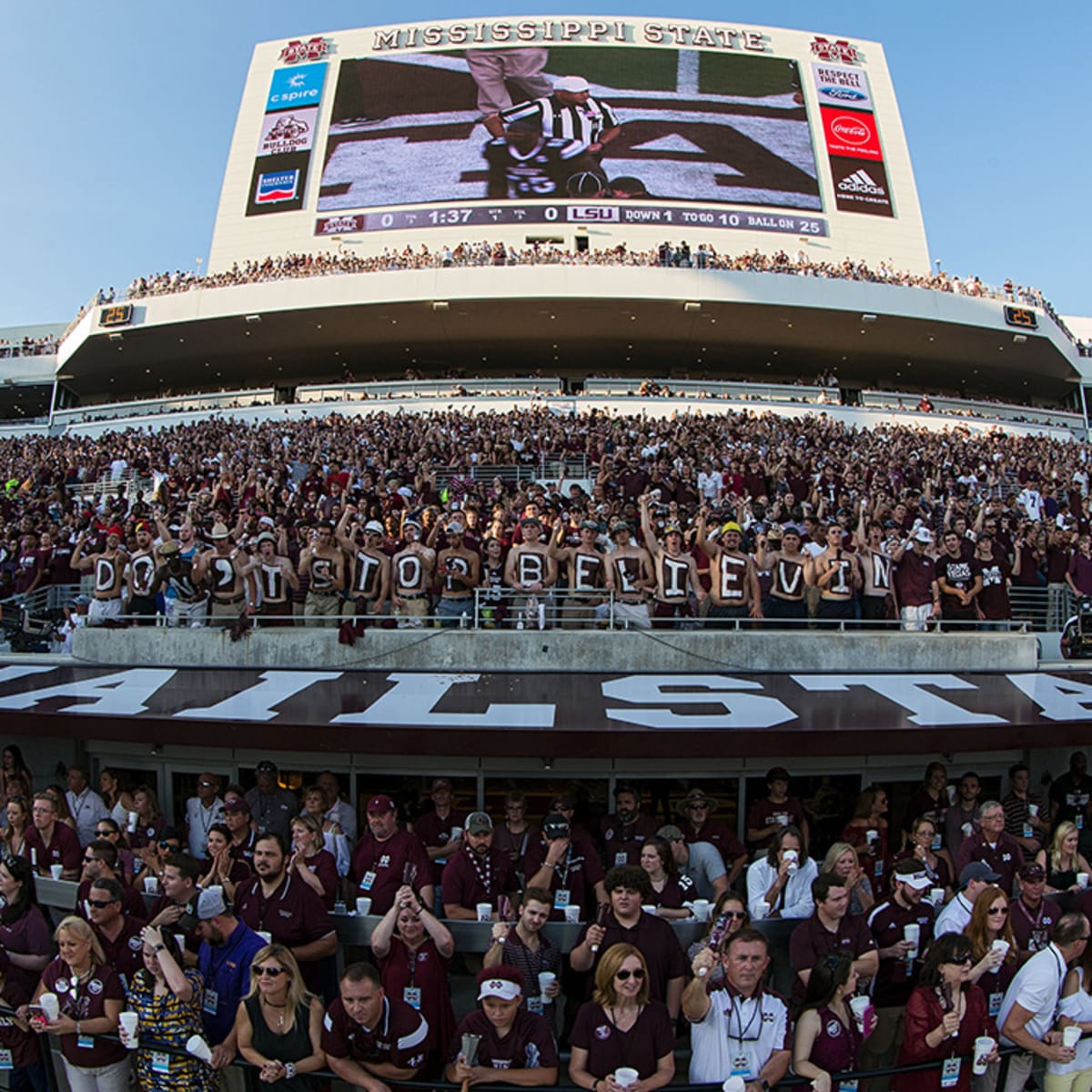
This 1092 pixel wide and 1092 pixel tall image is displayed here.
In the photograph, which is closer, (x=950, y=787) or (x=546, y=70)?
(x=950, y=787)

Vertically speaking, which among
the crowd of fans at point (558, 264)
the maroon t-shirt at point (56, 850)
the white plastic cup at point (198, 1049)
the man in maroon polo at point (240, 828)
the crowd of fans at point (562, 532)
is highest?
the crowd of fans at point (558, 264)

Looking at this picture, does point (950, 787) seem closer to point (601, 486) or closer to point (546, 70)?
point (601, 486)

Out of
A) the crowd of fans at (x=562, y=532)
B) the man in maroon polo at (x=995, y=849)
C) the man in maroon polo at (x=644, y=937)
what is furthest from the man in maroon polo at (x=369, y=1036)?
the crowd of fans at (x=562, y=532)

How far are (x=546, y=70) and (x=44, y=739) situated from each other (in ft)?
144

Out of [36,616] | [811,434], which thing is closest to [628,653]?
[36,616]

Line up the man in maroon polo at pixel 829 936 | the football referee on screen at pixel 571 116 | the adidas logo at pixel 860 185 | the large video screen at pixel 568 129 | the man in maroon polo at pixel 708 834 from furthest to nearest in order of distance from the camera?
1. the adidas logo at pixel 860 185
2. the football referee on screen at pixel 571 116
3. the large video screen at pixel 568 129
4. the man in maroon polo at pixel 708 834
5. the man in maroon polo at pixel 829 936

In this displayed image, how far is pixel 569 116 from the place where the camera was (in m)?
42.3

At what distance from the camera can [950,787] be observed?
24.4ft

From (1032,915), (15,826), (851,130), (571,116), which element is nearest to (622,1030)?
(1032,915)

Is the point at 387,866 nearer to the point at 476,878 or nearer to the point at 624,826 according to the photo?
the point at 476,878

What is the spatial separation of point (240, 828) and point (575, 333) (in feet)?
113

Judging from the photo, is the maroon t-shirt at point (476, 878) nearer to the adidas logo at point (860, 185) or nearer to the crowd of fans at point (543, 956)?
the crowd of fans at point (543, 956)

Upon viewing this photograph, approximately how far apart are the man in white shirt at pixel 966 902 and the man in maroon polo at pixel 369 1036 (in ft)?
9.73

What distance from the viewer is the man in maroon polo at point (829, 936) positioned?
4641 millimetres
